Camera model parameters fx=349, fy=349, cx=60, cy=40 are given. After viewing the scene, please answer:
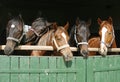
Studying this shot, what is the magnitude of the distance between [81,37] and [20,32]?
38.8 inches

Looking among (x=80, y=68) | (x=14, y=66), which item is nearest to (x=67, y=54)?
(x=80, y=68)

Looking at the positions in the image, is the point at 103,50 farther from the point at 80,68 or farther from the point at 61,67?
the point at 61,67

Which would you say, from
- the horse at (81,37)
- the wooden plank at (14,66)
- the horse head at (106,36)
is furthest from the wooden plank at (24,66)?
the horse head at (106,36)

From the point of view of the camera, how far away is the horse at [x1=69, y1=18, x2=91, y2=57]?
5.40m

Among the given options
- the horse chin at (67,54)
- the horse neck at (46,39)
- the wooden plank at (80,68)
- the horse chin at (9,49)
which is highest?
the horse neck at (46,39)

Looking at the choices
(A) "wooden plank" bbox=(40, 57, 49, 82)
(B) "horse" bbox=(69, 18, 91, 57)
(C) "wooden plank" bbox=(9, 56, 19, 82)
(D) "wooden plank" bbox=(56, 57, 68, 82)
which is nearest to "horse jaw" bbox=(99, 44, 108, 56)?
(B) "horse" bbox=(69, 18, 91, 57)

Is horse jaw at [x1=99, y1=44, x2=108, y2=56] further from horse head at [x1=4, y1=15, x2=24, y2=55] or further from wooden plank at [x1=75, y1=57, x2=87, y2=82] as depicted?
horse head at [x1=4, y1=15, x2=24, y2=55]

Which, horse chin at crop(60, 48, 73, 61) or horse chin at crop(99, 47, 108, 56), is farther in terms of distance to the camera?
horse chin at crop(99, 47, 108, 56)

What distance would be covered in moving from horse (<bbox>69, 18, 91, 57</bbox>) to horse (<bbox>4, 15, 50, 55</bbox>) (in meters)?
0.70

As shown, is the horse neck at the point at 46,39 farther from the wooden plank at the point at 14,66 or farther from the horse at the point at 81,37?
the wooden plank at the point at 14,66

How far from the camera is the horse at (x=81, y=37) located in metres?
5.40

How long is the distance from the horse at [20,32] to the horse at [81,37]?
697mm

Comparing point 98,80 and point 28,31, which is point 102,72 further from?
point 28,31

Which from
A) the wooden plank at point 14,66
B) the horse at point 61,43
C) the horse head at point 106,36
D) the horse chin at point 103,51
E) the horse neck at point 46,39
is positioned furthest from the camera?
the horse neck at point 46,39
